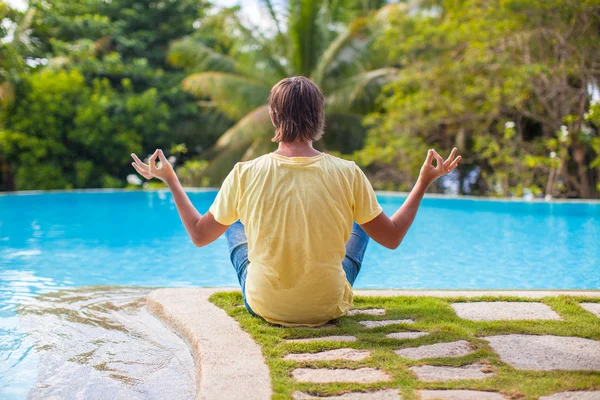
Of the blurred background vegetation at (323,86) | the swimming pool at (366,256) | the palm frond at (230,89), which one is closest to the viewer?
the swimming pool at (366,256)

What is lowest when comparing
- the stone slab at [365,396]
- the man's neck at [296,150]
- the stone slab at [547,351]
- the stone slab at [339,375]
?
the stone slab at [365,396]

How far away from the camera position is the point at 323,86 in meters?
15.2

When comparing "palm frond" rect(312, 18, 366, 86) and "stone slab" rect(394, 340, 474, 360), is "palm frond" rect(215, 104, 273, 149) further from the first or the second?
"stone slab" rect(394, 340, 474, 360)

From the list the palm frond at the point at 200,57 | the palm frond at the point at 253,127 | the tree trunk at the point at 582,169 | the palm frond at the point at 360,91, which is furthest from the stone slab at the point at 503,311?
the palm frond at the point at 200,57

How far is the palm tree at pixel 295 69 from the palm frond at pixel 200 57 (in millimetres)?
25


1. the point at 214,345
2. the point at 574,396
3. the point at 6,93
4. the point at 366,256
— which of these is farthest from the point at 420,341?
the point at 6,93

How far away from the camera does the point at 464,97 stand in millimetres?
12086

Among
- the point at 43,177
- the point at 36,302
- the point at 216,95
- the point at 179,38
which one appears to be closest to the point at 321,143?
the point at 216,95

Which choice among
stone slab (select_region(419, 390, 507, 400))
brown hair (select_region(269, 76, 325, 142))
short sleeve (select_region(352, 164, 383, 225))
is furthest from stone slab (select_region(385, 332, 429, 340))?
brown hair (select_region(269, 76, 325, 142))

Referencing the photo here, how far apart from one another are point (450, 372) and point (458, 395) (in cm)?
22

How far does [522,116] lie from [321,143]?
5080 mm

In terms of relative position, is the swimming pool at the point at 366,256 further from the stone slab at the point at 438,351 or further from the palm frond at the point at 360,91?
the palm frond at the point at 360,91

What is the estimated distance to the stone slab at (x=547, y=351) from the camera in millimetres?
2309

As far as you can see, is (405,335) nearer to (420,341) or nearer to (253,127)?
(420,341)
